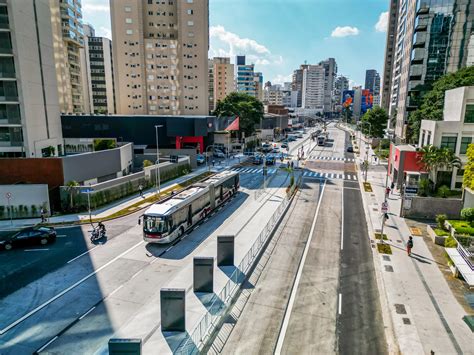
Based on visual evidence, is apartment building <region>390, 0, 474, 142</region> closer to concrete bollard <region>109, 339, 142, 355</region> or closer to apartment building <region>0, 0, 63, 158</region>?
apartment building <region>0, 0, 63, 158</region>

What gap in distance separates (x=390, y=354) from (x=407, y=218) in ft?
75.9

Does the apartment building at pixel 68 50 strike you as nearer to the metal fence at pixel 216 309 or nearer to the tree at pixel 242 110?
the tree at pixel 242 110

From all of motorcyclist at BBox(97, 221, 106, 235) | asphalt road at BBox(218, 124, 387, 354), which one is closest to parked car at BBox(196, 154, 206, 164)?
asphalt road at BBox(218, 124, 387, 354)

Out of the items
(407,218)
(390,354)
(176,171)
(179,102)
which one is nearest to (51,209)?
(176,171)

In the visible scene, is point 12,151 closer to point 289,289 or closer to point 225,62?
point 289,289

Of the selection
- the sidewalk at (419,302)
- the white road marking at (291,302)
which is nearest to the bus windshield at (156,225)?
the white road marking at (291,302)

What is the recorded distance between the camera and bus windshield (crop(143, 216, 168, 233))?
86.1 feet

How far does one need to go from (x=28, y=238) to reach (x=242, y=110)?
69.5 m

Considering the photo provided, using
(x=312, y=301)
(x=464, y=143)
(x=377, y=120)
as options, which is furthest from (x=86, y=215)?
(x=377, y=120)

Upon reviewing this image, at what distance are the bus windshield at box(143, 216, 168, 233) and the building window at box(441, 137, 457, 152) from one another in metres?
34.1

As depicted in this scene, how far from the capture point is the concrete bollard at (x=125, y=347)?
1259 centimetres

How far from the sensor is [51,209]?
36469mm

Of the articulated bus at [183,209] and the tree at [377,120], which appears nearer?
the articulated bus at [183,209]

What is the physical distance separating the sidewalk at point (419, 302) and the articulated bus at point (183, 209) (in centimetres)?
1594
